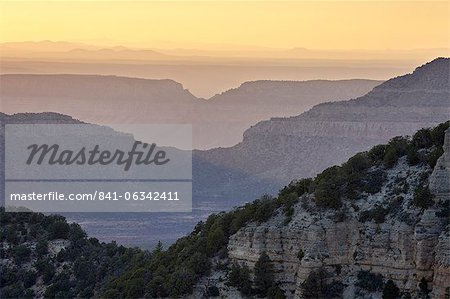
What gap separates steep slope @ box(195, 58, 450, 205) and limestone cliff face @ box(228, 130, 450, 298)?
9928 centimetres

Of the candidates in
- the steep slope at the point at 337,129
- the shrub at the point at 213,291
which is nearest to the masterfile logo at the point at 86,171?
the steep slope at the point at 337,129

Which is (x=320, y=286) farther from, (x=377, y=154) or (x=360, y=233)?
(x=377, y=154)

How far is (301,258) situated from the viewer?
43.0m

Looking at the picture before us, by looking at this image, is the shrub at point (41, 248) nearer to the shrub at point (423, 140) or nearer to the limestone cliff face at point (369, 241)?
the limestone cliff face at point (369, 241)

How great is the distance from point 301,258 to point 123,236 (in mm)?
80511

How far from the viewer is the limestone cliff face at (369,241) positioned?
132 ft

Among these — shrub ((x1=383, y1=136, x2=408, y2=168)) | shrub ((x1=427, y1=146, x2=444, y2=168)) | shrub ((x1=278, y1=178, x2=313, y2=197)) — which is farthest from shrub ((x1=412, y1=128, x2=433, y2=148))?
shrub ((x1=278, y1=178, x2=313, y2=197))

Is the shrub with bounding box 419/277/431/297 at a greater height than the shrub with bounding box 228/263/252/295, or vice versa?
the shrub with bounding box 419/277/431/297

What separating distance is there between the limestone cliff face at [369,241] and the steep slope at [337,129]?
9928 centimetres

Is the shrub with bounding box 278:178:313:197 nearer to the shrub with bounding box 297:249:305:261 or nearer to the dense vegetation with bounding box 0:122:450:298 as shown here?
the dense vegetation with bounding box 0:122:450:298

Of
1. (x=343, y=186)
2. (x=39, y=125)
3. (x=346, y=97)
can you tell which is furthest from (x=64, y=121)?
(x=343, y=186)

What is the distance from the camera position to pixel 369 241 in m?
41.9

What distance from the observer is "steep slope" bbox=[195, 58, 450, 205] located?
150125mm

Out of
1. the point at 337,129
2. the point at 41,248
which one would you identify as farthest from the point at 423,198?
the point at 337,129
